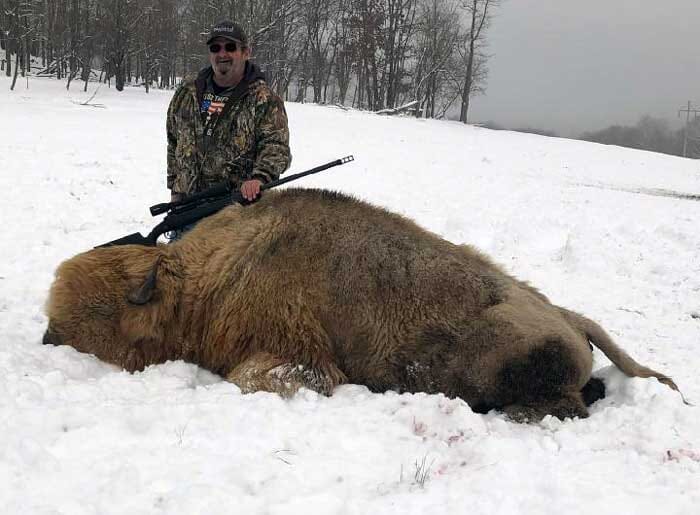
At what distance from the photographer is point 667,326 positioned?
5977 mm

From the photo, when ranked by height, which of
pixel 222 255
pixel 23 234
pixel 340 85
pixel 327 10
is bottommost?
pixel 23 234

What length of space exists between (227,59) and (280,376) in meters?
2.88

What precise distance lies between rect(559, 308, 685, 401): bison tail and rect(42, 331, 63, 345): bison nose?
3.64 m

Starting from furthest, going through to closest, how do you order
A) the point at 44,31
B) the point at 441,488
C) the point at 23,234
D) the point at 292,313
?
the point at 44,31 < the point at 23,234 < the point at 292,313 < the point at 441,488

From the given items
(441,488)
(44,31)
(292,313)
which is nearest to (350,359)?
(292,313)

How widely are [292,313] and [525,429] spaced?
5.34 feet

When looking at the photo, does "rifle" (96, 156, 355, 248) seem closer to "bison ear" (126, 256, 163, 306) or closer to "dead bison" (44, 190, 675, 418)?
"dead bison" (44, 190, 675, 418)

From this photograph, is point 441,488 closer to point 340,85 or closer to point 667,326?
point 667,326

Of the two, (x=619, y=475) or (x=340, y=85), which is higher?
(x=340, y=85)

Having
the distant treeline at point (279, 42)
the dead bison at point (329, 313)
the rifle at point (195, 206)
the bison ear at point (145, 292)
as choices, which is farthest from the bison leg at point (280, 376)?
the distant treeline at point (279, 42)

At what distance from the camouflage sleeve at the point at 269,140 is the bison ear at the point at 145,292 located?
Result: 1.32 meters

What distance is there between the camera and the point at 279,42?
3872 centimetres

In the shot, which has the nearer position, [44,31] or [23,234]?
[23,234]

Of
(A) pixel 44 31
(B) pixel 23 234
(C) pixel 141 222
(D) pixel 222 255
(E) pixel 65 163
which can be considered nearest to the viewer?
(D) pixel 222 255
